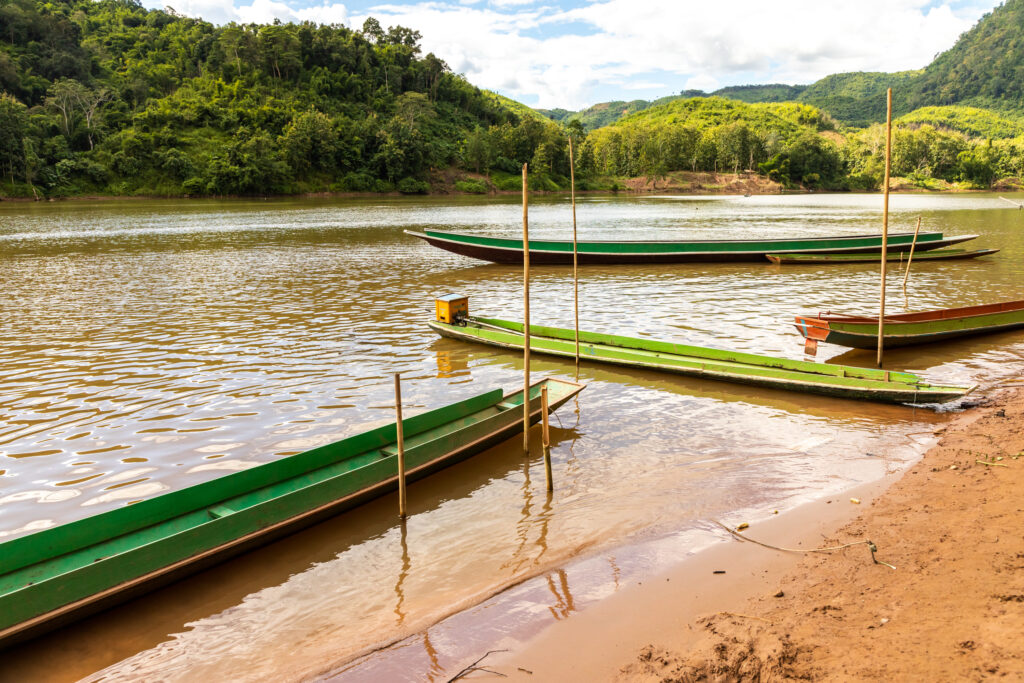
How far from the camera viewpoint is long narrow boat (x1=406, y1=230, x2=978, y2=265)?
24.1m

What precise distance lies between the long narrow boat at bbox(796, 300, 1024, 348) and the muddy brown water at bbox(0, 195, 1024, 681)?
38cm

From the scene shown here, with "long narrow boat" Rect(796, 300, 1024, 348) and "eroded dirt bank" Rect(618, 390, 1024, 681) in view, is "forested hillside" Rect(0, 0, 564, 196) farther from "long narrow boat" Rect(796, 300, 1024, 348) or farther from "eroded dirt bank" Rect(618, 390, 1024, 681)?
"eroded dirt bank" Rect(618, 390, 1024, 681)

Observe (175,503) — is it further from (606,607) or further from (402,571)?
(606,607)

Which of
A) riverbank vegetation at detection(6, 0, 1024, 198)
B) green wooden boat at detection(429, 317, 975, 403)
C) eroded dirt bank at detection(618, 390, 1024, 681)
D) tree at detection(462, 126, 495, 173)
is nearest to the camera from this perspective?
eroded dirt bank at detection(618, 390, 1024, 681)

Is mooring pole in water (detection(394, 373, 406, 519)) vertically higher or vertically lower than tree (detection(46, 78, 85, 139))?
lower

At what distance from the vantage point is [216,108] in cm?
8456

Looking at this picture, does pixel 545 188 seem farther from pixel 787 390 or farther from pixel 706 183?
pixel 787 390

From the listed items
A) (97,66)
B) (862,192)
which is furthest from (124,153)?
(862,192)

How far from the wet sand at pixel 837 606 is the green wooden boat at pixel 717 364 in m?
2.90

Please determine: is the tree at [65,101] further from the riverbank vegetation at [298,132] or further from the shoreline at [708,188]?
the shoreline at [708,188]

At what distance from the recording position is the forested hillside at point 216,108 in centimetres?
7188

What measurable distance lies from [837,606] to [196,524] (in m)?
5.44

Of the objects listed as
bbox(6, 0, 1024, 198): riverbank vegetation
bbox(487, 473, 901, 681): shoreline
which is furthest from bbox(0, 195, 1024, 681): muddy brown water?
bbox(6, 0, 1024, 198): riverbank vegetation

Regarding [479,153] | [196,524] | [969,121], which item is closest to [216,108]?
[479,153]
